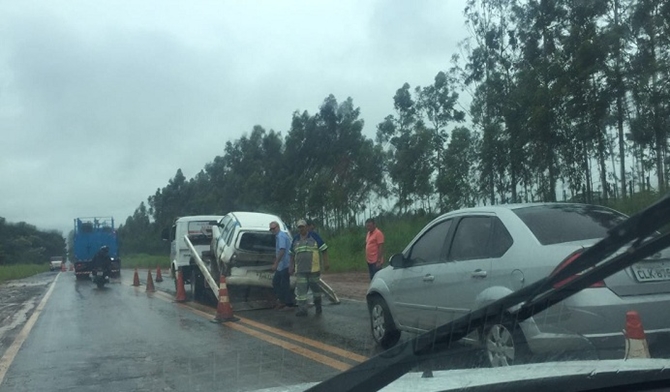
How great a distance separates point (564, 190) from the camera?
70.1 ft

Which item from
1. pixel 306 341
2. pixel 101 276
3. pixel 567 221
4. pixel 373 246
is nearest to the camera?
pixel 567 221

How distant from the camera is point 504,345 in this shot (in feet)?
15.1

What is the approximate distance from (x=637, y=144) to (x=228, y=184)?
31874mm

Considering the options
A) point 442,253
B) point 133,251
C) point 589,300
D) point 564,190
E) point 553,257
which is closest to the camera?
point 589,300

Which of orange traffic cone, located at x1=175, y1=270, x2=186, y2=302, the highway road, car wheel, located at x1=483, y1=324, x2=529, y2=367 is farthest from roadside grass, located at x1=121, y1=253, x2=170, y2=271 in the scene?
car wheel, located at x1=483, y1=324, x2=529, y2=367

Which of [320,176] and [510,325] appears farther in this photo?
[320,176]

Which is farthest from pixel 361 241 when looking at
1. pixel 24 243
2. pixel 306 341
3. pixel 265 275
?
pixel 24 243

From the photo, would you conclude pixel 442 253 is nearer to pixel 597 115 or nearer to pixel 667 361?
pixel 667 361

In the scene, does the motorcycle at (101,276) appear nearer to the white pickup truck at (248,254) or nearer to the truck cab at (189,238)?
the truck cab at (189,238)

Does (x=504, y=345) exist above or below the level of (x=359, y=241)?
below

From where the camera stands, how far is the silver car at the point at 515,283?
15.7 ft

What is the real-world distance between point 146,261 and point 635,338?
5758 centimetres

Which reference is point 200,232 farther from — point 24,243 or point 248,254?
point 24,243

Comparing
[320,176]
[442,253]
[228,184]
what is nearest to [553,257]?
[442,253]
